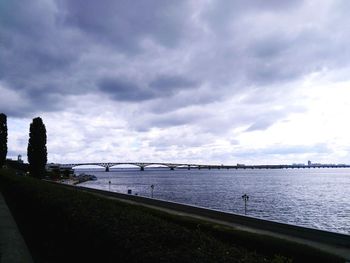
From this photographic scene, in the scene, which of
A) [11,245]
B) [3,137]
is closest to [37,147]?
[3,137]

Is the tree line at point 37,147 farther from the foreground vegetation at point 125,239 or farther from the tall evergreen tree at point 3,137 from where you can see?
the foreground vegetation at point 125,239

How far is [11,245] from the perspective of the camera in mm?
16984

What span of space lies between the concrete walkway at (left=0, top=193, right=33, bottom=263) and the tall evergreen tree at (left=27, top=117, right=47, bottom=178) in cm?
5946

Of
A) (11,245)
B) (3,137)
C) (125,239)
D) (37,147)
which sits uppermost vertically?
(3,137)

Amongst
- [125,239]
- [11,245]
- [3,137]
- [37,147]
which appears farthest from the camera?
[3,137]

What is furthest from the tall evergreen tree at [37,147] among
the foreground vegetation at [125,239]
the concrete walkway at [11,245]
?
the foreground vegetation at [125,239]

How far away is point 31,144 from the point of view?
8181 cm

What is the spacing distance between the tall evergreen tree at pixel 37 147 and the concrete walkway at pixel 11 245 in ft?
195

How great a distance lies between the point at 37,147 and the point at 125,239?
7846 cm

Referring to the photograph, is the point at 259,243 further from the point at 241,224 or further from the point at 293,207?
the point at 293,207

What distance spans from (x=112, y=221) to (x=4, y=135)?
83.4m

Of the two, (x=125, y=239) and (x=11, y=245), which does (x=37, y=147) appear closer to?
(x=11, y=245)

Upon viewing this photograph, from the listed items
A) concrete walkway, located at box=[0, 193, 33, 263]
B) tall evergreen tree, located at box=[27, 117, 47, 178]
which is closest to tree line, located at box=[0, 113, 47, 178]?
tall evergreen tree, located at box=[27, 117, 47, 178]

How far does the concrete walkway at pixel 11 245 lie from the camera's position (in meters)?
14.6
